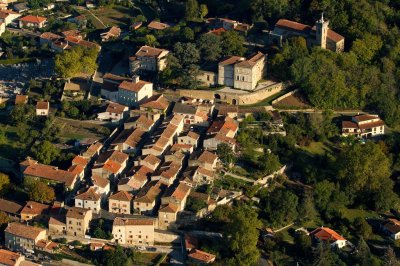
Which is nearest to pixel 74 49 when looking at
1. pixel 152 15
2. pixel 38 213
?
pixel 152 15

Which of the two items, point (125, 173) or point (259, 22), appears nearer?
point (125, 173)

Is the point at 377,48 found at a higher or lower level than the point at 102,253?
higher

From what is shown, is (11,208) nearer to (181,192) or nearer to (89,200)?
(89,200)

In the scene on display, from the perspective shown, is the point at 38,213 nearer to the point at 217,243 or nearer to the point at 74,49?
the point at 217,243

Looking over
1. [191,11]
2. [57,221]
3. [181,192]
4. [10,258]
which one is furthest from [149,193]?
[191,11]

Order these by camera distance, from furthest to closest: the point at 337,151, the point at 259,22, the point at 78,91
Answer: the point at 259,22 < the point at 78,91 < the point at 337,151

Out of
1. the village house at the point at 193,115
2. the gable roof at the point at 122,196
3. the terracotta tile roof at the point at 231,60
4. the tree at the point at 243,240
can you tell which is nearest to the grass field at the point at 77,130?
the village house at the point at 193,115

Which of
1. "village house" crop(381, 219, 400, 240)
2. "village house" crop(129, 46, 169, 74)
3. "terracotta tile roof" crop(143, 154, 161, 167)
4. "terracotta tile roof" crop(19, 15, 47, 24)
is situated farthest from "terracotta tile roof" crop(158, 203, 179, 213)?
"terracotta tile roof" crop(19, 15, 47, 24)
